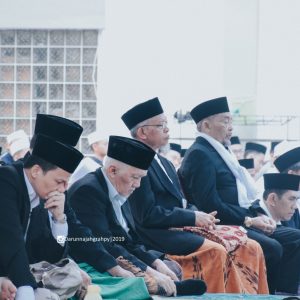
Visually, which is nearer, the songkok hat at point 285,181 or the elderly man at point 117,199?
the elderly man at point 117,199

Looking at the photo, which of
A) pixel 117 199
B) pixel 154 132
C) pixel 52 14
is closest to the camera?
pixel 117 199

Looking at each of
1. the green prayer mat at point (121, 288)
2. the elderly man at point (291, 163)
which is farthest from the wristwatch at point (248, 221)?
the green prayer mat at point (121, 288)

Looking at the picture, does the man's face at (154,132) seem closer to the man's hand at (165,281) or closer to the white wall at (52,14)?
the man's hand at (165,281)

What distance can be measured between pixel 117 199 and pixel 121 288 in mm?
701

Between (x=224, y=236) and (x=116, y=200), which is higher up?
(x=116, y=200)

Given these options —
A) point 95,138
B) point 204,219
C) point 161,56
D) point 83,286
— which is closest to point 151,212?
point 204,219

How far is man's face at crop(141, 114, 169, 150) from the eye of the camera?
20.9 ft

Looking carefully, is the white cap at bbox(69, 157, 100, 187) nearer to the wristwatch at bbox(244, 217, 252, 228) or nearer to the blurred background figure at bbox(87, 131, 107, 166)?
the blurred background figure at bbox(87, 131, 107, 166)

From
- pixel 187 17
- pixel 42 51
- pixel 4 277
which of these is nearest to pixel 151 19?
pixel 187 17

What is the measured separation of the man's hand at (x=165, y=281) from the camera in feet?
17.8

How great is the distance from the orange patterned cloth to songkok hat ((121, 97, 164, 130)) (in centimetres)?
94

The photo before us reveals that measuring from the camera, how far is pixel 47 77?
13.2 metres

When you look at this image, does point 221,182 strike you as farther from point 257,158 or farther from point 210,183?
point 257,158

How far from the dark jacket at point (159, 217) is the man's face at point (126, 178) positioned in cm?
59
